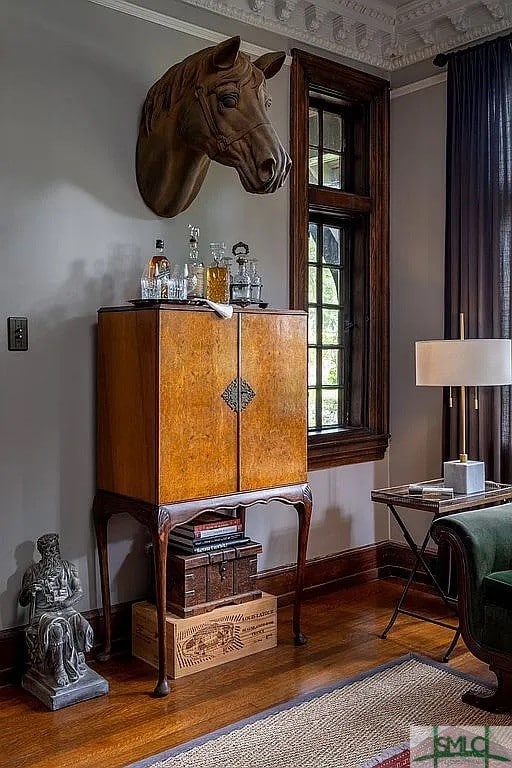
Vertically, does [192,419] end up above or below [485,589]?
above

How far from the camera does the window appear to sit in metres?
4.48

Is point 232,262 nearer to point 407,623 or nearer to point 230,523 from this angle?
point 230,523

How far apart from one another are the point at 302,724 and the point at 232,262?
2114 mm

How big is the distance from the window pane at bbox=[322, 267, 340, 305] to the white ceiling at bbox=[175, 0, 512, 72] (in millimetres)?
1170

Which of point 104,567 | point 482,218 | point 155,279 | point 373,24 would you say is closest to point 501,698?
point 104,567

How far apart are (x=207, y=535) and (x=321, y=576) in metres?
1.15

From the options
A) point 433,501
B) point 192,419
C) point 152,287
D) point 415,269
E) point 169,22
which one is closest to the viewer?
point 192,419

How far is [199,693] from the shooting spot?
3.15 m

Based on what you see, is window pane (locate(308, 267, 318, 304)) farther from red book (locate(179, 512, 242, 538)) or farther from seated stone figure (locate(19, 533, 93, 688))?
seated stone figure (locate(19, 533, 93, 688))

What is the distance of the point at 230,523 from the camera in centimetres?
356

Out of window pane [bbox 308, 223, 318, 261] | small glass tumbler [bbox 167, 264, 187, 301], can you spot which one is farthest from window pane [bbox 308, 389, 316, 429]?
small glass tumbler [bbox 167, 264, 187, 301]

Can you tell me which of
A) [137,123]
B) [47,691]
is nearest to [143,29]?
[137,123]

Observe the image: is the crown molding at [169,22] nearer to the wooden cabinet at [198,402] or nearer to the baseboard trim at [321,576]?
A: the wooden cabinet at [198,402]

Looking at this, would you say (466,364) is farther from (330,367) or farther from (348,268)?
(348,268)
